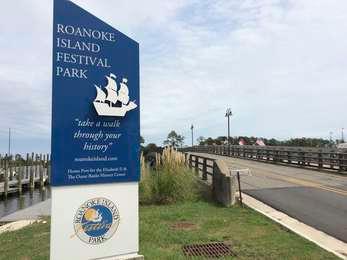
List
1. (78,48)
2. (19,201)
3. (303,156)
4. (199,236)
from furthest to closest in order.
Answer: (19,201)
(303,156)
(199,236)
(78,48)

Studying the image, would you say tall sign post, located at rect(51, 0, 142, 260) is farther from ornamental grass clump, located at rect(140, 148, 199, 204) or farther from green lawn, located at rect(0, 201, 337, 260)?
ornamental grass clump, located at rect(140, 148, 199, 204)

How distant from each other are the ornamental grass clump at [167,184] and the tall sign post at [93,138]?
25.3 feet

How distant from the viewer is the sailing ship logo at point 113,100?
22.1 ft

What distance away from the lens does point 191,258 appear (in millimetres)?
7984

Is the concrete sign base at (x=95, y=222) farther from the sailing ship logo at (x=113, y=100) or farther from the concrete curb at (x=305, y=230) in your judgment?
the concrete curb at (x=305, y=230)

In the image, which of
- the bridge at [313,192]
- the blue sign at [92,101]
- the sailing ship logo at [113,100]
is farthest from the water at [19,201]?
the sailing ship logo at [113,100]

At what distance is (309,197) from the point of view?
623 inches

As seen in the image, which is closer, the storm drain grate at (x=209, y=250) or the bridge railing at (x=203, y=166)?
the storm drain grate at (x=209, y=250)

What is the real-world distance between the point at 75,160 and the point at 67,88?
1.00m

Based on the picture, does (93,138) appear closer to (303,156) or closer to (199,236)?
(199,236)

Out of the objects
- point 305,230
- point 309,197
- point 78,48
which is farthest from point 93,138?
point 309,197

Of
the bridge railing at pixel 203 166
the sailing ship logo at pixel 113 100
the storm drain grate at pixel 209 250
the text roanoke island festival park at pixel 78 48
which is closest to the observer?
the text roanoke island festival park at pixel 78 48

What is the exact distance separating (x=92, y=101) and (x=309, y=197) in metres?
11.1

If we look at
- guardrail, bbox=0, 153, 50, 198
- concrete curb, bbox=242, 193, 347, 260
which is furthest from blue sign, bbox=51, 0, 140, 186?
guardrail, bbox=0, 153, 50, 198
